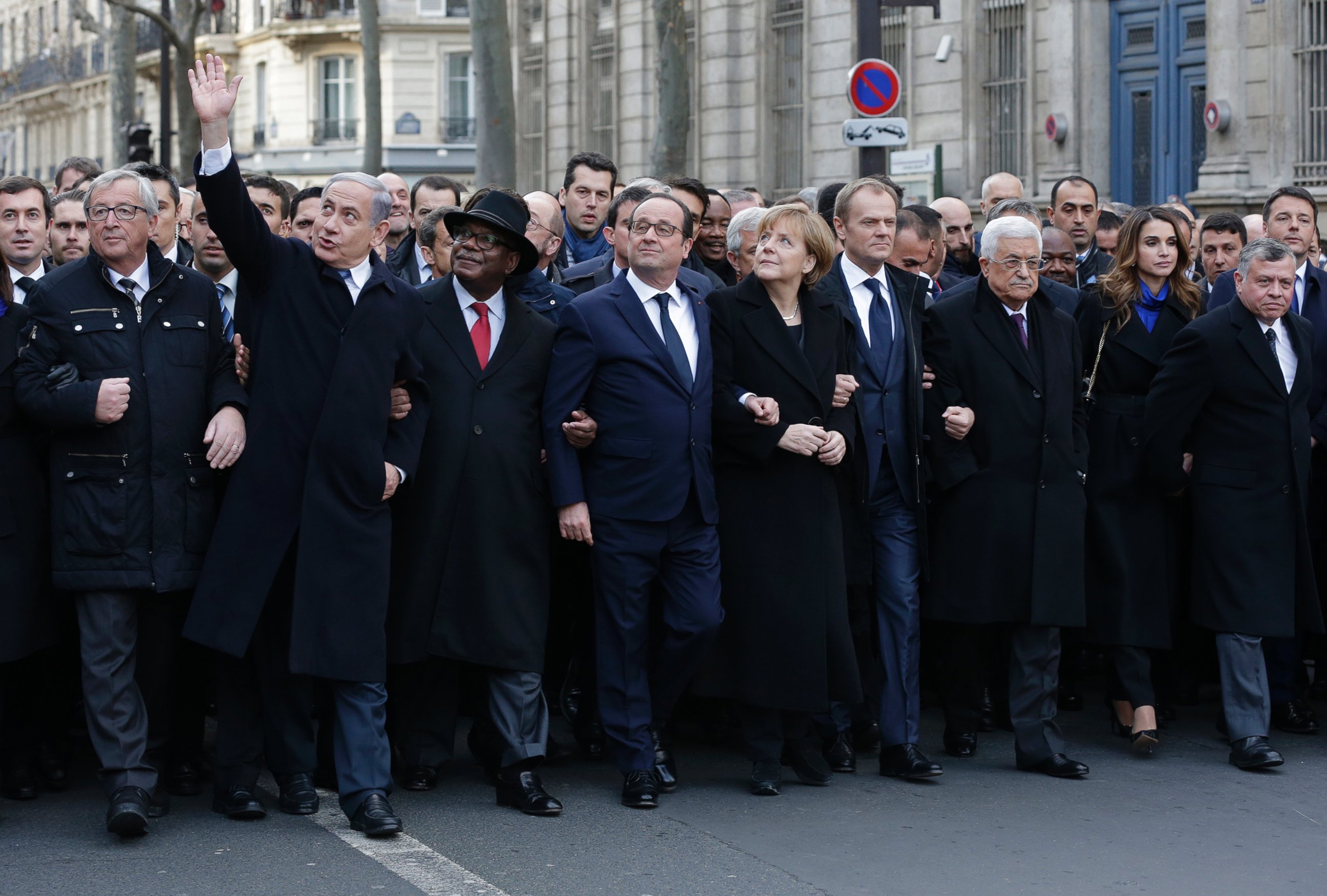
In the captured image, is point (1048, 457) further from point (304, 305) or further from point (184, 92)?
point (184, 92)

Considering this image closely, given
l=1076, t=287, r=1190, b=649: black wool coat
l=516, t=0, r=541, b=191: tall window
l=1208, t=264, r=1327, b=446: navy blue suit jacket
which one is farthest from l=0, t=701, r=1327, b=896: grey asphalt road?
l=516, t=0, r=541, b=191: tall window

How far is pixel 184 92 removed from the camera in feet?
111

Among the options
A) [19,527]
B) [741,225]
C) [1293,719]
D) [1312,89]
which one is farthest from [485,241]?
[1312,89]

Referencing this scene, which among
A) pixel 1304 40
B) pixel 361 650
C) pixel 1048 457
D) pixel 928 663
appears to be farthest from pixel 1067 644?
pixel 1304 40

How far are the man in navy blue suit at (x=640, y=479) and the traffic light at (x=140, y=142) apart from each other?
1786 cm

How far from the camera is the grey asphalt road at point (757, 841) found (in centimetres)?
607

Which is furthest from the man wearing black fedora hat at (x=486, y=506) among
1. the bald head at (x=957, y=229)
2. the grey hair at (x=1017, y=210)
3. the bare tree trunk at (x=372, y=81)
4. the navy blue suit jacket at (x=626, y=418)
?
the bare tree trunk at (x=372, y=81)

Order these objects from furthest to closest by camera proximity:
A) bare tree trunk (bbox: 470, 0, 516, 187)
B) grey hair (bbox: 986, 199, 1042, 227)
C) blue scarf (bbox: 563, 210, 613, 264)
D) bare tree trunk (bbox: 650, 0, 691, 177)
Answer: bare tree trunk (bbox: 470, 0, 516, 187) → bare tree trunk (bbox: 650, 0, 691, 177) → blue scarf (bbox: 563, 210, 613, 264) → grey hair (bbox: 986, 199, 1042, 227)

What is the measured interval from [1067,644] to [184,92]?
27851 millimetres

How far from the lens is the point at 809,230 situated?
7.37 meters

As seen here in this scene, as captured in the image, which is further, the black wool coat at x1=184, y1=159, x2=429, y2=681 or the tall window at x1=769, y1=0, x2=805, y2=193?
the tall window at x1=769, y1=0, x2=805, y2=193

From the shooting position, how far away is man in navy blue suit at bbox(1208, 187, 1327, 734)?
8.44 meters

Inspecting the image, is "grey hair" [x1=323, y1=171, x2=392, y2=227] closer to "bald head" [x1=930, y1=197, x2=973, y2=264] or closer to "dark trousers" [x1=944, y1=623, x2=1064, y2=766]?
"dark trousers" [x1=944, y1=623, x2=1064, y2=766]

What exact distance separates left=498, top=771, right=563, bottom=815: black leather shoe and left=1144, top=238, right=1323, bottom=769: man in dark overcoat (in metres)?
2.89
